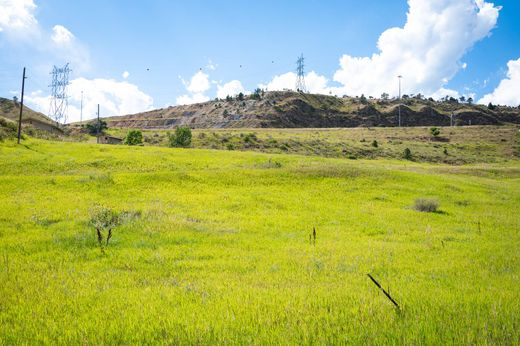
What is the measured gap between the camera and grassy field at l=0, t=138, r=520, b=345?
17.3ft

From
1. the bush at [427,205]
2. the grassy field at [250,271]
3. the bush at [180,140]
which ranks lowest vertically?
the grassy field at [250,271]

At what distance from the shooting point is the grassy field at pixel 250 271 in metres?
5.27

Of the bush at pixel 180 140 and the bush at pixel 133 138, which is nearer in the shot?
the bush at pixel 180 140

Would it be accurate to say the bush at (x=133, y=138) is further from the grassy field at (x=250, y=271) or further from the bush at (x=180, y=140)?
the grassy field at (x=250, y=271)

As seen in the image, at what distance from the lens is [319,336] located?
4.92 m

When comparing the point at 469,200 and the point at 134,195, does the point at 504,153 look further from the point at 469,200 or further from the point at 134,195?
the point at 134,195

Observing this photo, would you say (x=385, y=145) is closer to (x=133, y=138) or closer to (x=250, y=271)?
(x=133, y=138)

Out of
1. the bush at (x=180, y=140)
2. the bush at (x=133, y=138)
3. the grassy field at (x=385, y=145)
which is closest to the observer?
the bush at (x=180, y=140)

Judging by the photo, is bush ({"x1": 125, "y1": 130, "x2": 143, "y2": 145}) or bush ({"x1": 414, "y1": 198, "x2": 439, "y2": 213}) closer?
bush ({"x1": 414, "y1": 198, "x2": 439, "y2": 213})

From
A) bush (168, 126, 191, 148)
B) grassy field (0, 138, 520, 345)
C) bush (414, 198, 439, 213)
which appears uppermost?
bush (168, 126, 191, 148)

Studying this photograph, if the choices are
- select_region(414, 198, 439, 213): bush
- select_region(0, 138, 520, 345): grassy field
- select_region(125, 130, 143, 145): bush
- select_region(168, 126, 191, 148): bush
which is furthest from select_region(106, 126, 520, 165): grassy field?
select_region(0, 138, 520, 345): grassy field

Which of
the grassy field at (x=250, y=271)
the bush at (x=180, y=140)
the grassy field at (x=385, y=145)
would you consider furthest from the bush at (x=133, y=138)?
the grassy field at (x=250, y=271)

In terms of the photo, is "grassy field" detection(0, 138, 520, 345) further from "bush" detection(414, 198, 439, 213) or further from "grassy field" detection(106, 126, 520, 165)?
"grassy field" detection(106, 126, 520, 165)

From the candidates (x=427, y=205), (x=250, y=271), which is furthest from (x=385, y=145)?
(x=250, y=271)
